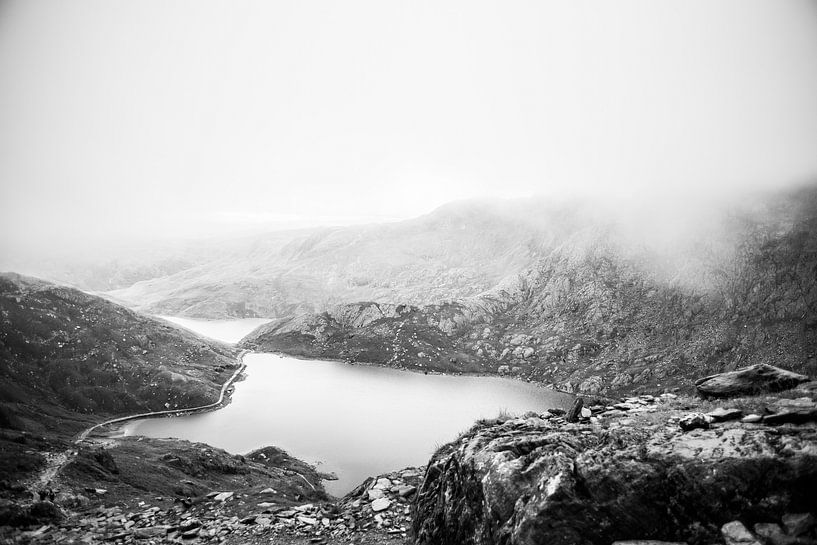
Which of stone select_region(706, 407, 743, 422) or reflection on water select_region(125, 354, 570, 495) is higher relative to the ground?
stone select_region(706, 407, 743, 422)

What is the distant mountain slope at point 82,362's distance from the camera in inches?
2864

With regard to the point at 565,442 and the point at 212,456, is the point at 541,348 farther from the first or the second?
→ the point at 565,442

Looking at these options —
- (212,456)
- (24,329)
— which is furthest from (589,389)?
(24,329)

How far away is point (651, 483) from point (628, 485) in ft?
2.16

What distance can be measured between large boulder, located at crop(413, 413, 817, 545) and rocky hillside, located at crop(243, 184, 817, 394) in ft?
319

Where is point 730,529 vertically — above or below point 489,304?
above

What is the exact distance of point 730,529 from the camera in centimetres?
937

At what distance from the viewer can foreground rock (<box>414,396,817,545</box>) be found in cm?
967

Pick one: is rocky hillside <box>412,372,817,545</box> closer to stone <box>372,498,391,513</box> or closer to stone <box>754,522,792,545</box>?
stone <box>754,522,792,545</box>

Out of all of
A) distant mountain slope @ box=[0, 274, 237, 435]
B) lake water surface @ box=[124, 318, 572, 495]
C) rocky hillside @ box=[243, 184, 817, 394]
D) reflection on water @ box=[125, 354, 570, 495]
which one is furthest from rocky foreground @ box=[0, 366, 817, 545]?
rocky hillside @ box=[243, 184, 817, 394]

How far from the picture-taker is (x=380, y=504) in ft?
76.5

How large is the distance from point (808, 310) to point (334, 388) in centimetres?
12074

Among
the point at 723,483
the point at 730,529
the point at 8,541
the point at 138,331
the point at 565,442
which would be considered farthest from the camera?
the point at 138,331

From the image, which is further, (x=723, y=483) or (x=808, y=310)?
(x=808, y=310)
